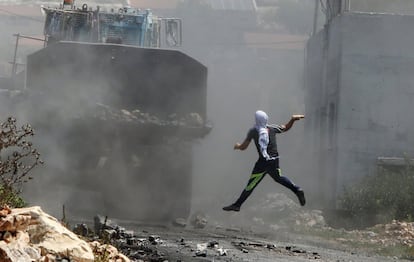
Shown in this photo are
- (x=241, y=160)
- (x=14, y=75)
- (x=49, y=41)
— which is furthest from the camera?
(x=241, y=160)

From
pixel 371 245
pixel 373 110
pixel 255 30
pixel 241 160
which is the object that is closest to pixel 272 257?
pixel 371 245

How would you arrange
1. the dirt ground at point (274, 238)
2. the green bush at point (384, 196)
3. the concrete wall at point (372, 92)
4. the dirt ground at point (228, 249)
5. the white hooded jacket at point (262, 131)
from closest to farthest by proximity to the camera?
the dirt ground at point (228, 249) → the dirt ground at point (274, 238) → the white hooded jacket at point (262, 131) → the green bush at point (384, 196) → the concrete wall at point (372, 92)

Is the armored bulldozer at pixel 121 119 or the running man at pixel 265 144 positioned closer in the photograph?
the running man at pixel 265 144

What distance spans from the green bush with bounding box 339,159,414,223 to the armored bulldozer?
13.6ft

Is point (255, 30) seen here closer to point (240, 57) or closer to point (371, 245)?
point (240, 57)

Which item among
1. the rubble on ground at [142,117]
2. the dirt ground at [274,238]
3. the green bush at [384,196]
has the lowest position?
the dirt ground at [274,238]

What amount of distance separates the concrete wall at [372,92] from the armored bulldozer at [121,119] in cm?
512

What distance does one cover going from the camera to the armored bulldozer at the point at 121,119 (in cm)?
1266

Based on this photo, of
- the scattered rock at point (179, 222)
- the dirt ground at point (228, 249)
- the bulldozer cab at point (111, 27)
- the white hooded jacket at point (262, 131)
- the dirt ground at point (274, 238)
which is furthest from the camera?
the bulldozer cab at point (111, 27)

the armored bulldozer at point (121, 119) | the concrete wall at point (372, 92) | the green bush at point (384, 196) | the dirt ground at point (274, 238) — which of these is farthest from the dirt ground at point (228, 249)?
the concrete wall at point (372, 92)

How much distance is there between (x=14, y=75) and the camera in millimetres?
16219

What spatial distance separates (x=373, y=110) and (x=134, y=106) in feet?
21.1

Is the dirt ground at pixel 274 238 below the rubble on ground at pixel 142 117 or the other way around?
below

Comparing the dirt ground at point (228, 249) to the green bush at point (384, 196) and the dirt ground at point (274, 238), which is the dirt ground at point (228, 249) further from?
the green bush at point (384, 196)
